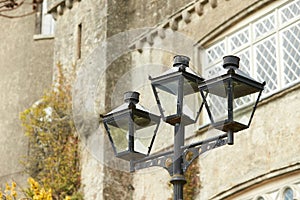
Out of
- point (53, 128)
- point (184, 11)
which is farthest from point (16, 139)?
A: point (184, 11)

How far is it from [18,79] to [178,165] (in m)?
12.4

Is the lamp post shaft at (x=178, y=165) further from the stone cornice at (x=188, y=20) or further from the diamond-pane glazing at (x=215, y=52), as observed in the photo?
the diamond-pane glazing at (x=215, y=52)

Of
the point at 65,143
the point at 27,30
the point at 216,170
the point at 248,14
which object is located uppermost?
the point at 27,30

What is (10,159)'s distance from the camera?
1864 cm

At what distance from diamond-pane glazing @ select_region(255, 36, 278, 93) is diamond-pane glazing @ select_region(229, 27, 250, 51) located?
1.15 feet

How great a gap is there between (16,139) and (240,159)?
283 inches

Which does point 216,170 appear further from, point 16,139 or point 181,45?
point 16,139

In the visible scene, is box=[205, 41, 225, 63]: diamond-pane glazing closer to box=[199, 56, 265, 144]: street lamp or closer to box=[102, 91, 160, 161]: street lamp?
box=[102, 91, 160, 161]: street lamp

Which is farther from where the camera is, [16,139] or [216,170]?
[16,139]

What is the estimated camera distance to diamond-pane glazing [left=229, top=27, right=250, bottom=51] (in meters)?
13.8

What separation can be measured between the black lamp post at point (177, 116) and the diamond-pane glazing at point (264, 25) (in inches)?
207

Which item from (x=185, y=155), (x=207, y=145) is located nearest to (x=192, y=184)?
(x=185, y=155)

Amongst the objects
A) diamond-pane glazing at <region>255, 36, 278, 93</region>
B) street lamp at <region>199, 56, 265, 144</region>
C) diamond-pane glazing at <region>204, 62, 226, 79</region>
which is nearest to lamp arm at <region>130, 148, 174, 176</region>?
street lamp at <region>199, 56, 265, 144</region>

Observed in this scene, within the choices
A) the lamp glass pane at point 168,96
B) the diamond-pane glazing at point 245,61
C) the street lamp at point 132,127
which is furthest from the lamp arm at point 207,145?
the diamond-pane glazing at point 245,61
